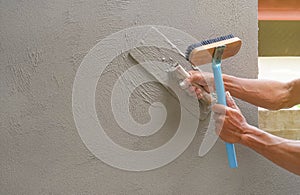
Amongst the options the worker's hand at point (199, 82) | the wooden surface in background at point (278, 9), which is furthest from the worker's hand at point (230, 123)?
the wooden surface in background at point (278, 9)

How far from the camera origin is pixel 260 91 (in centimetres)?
125

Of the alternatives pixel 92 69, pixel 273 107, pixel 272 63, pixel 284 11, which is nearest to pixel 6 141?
pixel 92 69

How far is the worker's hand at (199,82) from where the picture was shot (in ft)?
3.94

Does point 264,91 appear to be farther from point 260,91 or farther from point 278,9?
point 278,9

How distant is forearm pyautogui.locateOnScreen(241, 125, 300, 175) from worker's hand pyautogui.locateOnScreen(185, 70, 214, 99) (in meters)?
0.18

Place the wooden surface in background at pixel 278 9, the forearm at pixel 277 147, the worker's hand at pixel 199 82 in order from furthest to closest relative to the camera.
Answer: the wooden surface in background at pixel 278 9 → the worker's hand at pixel 199 82 → the forearm at pixel 277 147

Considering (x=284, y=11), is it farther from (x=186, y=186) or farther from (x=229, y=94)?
(x=186, y=186)

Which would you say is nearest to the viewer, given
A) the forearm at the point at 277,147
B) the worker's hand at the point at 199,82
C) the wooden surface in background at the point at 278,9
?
the forearm at the point at 277,147

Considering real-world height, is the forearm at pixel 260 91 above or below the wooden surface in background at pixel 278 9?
below

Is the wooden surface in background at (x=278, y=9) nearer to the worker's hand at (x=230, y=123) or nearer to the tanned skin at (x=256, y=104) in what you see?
the tanned skin at (x=256, y=104)

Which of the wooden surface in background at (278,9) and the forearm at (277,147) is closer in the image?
the forearm at (277,147)

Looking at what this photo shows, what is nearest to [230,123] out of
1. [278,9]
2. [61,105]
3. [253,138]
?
[253,138]

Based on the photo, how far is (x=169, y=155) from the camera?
123 centimetres

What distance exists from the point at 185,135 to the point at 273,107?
0.30 m
